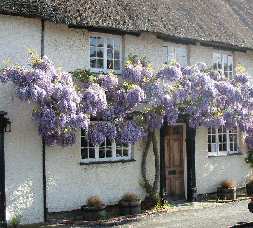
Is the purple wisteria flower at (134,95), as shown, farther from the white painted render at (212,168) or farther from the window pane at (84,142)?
the white painted render at (212,168)

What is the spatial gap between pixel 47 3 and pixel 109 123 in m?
3.96

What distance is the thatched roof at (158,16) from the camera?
14516 millimetres

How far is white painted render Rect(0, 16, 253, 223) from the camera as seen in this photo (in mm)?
14031

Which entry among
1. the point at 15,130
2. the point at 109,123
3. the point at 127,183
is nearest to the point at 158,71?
the point at 109,123

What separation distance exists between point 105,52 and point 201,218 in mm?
5958

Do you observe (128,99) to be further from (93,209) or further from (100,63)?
(93,209)

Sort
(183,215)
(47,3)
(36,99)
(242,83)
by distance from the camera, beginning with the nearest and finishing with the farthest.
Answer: (36,99) < (47,3) < (183,215) < (242,83)

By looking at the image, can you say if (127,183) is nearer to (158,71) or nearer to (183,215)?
(183,215)

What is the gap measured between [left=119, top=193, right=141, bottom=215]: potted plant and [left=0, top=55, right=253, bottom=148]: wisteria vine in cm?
179

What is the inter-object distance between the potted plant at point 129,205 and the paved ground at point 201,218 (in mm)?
590

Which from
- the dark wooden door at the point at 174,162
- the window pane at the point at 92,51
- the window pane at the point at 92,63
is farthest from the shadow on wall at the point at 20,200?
the dark wooden door at the point at 174,162

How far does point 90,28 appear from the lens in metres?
15.7

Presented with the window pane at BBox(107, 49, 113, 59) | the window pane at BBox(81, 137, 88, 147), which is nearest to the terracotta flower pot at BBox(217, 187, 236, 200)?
the window pane at BBox(81, 137, 88, 147)

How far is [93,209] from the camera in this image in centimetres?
1482
